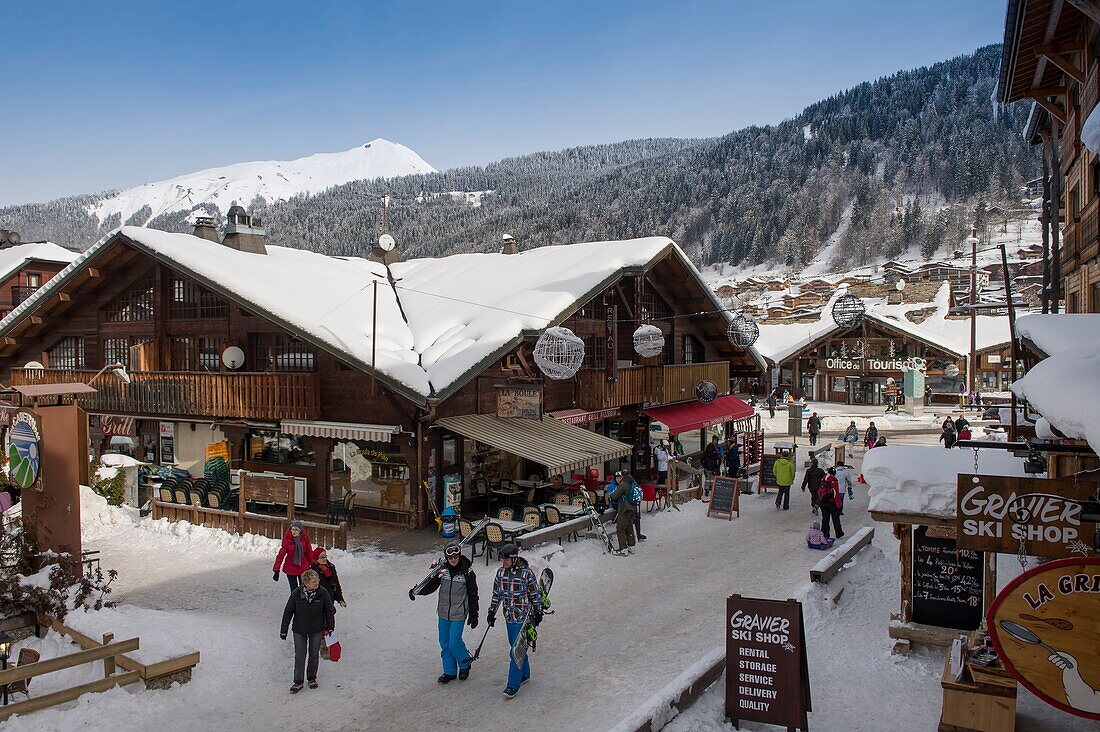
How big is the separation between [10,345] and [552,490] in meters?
17.7

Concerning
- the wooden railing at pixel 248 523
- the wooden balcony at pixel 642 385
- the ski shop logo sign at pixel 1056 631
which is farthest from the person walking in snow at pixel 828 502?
the ski shop logo sign at pixel 1056 631

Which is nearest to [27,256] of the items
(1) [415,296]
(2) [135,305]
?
(2) [135,305]

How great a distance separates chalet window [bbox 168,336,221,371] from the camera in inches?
839

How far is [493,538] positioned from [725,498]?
727cm

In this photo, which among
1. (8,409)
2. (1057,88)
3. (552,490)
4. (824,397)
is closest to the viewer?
(8,409)

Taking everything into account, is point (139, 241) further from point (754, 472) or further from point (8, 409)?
point (754, 472)

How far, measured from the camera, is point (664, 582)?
1378 centimetres

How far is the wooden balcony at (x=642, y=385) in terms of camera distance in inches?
862

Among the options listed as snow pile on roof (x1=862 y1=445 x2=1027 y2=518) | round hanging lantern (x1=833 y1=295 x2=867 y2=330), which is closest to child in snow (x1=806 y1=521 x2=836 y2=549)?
snow pile on roof (x1=862 y1=445 x2=1027 y2=518)

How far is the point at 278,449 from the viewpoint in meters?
20.0

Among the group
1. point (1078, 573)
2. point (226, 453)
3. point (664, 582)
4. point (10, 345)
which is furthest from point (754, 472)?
point (10, 345)

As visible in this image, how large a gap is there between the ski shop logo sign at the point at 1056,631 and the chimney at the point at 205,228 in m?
26.9

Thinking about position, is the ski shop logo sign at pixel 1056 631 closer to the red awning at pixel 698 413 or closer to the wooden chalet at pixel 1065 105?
the wooden chalet at pixel 1065 105

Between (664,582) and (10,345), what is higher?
(10,345)
